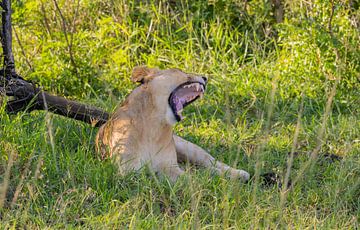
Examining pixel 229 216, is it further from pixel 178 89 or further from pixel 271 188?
pixel 178 89

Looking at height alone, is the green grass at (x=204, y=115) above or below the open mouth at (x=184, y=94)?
below

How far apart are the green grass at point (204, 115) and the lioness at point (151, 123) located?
12 cm

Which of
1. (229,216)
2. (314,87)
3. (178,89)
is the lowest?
(314,87)

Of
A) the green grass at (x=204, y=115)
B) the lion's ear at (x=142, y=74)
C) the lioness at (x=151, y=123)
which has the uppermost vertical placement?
the lion's ear at (x=142, y=74)

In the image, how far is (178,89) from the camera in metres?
4.84

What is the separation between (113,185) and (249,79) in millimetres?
2689

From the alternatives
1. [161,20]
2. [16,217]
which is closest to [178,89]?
[16,217]

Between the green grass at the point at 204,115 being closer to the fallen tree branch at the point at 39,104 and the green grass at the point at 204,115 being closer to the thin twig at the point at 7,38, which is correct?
the fallen tree branch at the point at 39,104

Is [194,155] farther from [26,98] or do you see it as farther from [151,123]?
[26,98]

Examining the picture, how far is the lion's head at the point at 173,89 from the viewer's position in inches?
188

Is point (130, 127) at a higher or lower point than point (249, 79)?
higher

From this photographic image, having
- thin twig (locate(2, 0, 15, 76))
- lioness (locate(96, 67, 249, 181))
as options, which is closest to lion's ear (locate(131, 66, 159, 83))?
lioness (locate(96, 67, 249, 181))

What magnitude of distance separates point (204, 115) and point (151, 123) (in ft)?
5.67

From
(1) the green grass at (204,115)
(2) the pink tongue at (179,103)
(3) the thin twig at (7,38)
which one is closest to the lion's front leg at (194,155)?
(1) the green grass at (204,115)
